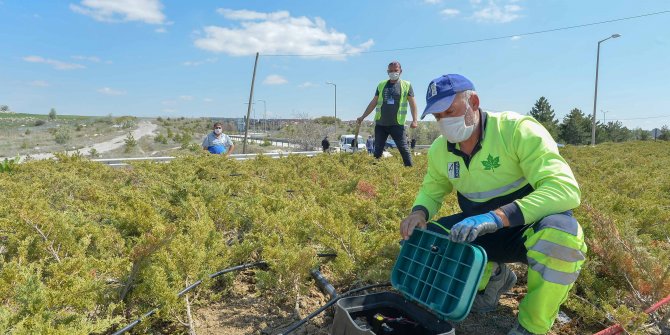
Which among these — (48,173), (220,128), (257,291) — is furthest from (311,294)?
(220,128)

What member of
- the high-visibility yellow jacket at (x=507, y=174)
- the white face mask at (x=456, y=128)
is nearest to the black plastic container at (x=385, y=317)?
the high-visibility yellow jacket at (x=507, y=174)

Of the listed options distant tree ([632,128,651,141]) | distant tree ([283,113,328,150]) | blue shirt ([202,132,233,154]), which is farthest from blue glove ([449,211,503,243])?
distant tree ([632,128,651,141])

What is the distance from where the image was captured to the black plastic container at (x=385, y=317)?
1.98m

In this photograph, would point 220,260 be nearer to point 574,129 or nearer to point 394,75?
point 394,75

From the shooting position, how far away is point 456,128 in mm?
2566

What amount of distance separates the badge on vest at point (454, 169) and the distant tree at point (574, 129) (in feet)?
154

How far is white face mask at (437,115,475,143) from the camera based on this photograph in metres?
2.55

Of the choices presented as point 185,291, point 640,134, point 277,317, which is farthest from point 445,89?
point 640,134

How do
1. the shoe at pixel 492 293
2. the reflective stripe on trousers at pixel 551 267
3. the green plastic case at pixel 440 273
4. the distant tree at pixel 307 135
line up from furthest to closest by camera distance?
1. the distant tree at pixel 307 135
2. the shoe at pixel 492 293
3. the reflective stripe on trousers at pixel 551 267
4. the green plastic case at pixel 440 273

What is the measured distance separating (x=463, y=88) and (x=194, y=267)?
72.7 inches

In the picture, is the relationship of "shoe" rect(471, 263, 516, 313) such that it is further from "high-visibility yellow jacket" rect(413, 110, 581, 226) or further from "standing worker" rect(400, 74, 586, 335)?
"high-visibility yellow jacket" rect(413, 110, 581, 226)

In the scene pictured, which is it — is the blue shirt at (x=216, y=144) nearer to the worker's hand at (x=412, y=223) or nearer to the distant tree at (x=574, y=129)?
the worker's hand at (x=412, y=223)

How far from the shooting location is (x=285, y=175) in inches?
252

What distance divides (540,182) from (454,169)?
57 centimetres
